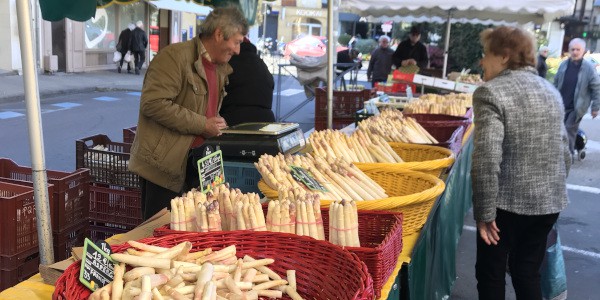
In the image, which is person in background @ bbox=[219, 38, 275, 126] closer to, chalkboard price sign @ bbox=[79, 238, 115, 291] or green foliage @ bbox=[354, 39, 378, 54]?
chalkboard price sign @ bbox=[79, 238, 115, 291]

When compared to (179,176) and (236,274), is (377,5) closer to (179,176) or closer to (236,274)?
(179,176)

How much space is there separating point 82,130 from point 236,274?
990 centimetres

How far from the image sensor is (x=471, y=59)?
18828mm

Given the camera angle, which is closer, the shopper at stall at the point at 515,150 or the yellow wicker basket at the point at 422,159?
the shopper at stall at the point at 515,150

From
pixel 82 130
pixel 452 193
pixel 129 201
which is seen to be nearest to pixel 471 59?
pixel 82 130

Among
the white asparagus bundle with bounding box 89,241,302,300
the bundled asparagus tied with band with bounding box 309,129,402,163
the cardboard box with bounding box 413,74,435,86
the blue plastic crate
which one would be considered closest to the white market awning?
the cardboard box with bounding box 413,74,435,86

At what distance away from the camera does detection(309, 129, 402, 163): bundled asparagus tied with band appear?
3.63 meters

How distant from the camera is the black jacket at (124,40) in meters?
20.8

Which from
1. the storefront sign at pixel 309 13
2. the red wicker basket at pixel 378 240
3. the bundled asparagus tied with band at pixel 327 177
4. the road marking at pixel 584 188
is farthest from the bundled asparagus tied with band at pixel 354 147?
the storefront sign at pixel 309 13

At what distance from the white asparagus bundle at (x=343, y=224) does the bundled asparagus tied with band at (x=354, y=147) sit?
1252 millimetres

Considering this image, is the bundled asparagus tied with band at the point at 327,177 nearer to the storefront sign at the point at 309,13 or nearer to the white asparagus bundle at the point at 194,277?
the white asparagus bundle at the point at 194,277

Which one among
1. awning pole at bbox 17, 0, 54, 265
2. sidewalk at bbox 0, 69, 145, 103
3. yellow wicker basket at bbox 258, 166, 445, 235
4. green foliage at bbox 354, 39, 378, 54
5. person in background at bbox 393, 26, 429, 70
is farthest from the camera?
green foliage at bbox 354, 39, 378, 54

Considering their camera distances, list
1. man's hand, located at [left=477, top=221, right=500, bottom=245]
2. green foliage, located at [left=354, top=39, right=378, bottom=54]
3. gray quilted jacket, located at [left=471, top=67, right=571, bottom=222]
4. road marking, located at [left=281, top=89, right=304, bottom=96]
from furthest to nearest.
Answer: green foliage, located at [left=354, top=39, right=378, bottom=54], road marking, located at [left=281, top=89, right=304, bottom=96], man's hand, located at [left=477, top=221, right=500, bottom=245], gray quilted jacket, located at [left=471, top=67, right=571, bottom=222]

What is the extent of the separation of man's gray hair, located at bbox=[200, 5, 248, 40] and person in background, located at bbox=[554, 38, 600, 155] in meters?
7.31
